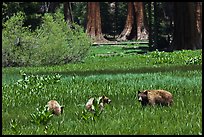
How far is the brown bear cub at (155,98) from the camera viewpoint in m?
7.02

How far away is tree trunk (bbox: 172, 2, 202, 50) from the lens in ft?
91.8

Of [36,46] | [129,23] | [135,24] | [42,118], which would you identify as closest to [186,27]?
[36,46]

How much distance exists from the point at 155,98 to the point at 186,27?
70.1 ft

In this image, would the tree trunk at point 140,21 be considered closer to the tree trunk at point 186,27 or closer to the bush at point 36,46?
the tree trunk at point 186,27

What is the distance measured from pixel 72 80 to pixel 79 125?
6146 mm

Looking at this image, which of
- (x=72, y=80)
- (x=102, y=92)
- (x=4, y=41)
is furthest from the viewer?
(x=4, y=41)

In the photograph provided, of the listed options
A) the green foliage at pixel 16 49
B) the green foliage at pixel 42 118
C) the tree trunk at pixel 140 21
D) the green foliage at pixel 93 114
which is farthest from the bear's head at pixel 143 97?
the tree trunk at pixel 140 21

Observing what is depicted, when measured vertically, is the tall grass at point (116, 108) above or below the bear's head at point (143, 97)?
below

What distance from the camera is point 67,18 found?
46.8 meters

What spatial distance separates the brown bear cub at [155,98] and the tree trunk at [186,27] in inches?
826

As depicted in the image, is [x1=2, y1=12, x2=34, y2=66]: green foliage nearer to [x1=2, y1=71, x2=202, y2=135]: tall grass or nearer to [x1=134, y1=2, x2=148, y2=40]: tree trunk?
[x1=2, y1=71, x2=202, y2=135]: tall grass

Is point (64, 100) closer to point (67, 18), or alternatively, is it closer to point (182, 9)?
point (182, 9)

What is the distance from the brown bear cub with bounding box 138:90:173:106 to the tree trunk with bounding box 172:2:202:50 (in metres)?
21.0

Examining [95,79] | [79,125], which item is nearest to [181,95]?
[79,125]
